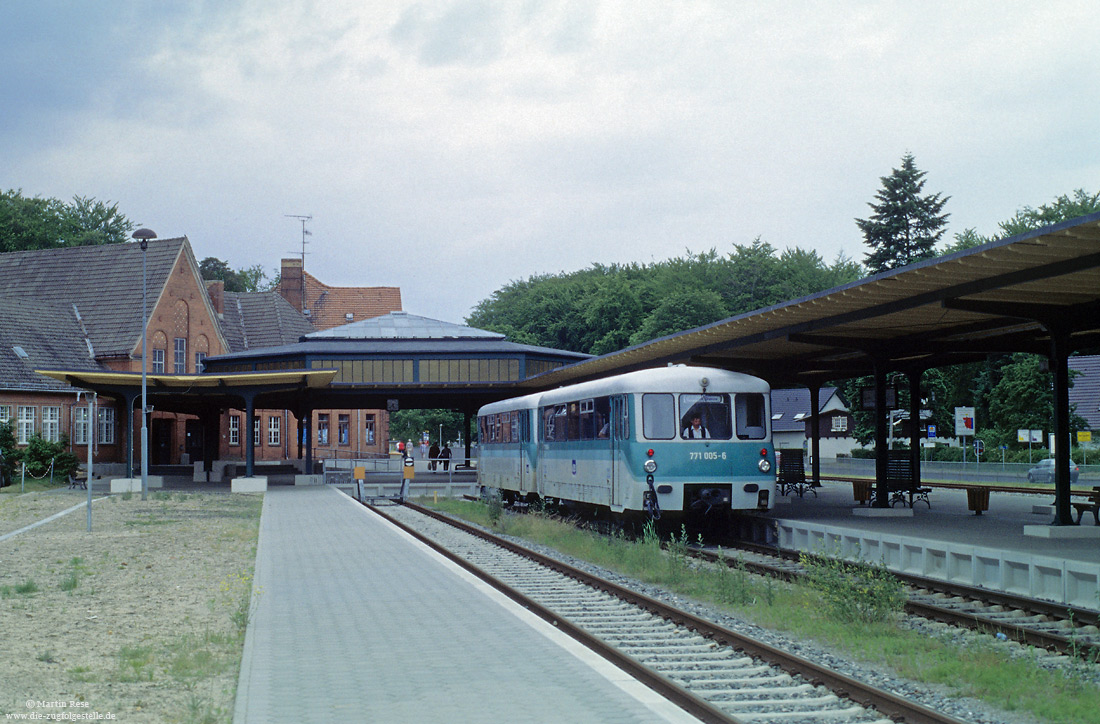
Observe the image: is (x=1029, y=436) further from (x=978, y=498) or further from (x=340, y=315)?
(x=340, y=315)

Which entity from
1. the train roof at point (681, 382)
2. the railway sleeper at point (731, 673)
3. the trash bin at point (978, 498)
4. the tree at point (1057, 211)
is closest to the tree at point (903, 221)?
the tree at point (1057, 211)

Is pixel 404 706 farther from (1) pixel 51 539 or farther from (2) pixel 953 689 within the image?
(1) pixel 51 539

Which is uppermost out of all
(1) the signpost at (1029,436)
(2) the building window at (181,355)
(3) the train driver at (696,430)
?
(2) the building window at (181,355)

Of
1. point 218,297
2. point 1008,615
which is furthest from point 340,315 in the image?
point 1008,615

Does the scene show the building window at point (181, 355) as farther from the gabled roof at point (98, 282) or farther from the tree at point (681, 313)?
the tree at point (681, 313)

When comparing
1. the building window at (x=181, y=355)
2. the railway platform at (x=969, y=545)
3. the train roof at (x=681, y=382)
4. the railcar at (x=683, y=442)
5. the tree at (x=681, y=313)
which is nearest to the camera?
the railway platform at (x=969, y=545)

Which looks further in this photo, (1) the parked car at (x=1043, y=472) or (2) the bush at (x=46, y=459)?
(2) the bush at (x=46, y=459)

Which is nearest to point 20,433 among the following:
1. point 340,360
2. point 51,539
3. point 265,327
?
point 340,360

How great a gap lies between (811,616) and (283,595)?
18.7ft

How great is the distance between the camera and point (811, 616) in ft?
37.1

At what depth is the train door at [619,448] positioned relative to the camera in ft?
61.1

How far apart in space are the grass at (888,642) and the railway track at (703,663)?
0.85 metres

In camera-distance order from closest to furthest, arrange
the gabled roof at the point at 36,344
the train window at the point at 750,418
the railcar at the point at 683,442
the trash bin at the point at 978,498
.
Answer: the railcar at the point at 683,442 → the train window at the point at 750,418 → the trash bin at the point at 978,498 → the gabled roof at the point at 36,344

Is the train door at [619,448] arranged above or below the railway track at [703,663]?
above
